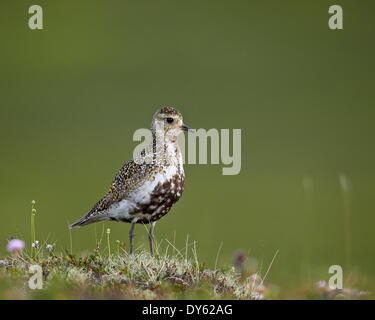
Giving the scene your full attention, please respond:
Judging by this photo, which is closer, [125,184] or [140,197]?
[140,197]

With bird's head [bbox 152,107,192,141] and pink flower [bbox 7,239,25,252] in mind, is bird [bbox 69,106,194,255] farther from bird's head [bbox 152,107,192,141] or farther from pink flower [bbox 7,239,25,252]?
pink flower [bbox 7,239,25,252]

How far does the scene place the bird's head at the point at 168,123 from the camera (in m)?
9.62

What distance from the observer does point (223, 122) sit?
40.2 meters

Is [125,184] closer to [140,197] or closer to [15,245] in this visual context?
[140,197]

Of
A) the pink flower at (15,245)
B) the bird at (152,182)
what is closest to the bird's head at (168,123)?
the bird at (152,182)

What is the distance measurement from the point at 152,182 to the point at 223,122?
102 feet

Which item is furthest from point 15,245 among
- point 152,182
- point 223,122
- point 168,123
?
point 223,122

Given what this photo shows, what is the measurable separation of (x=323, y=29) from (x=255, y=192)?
41.9 metres

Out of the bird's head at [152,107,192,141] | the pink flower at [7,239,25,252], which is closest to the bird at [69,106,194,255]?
the bird's head at [152,107,192,141]

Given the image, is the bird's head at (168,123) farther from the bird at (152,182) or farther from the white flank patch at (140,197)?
the white flank patch at (140,197)

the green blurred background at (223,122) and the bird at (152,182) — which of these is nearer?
the bird at (152,182)

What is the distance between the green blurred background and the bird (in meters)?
0.46

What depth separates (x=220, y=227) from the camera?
2438 cm

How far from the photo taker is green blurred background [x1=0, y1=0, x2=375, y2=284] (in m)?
23.2
